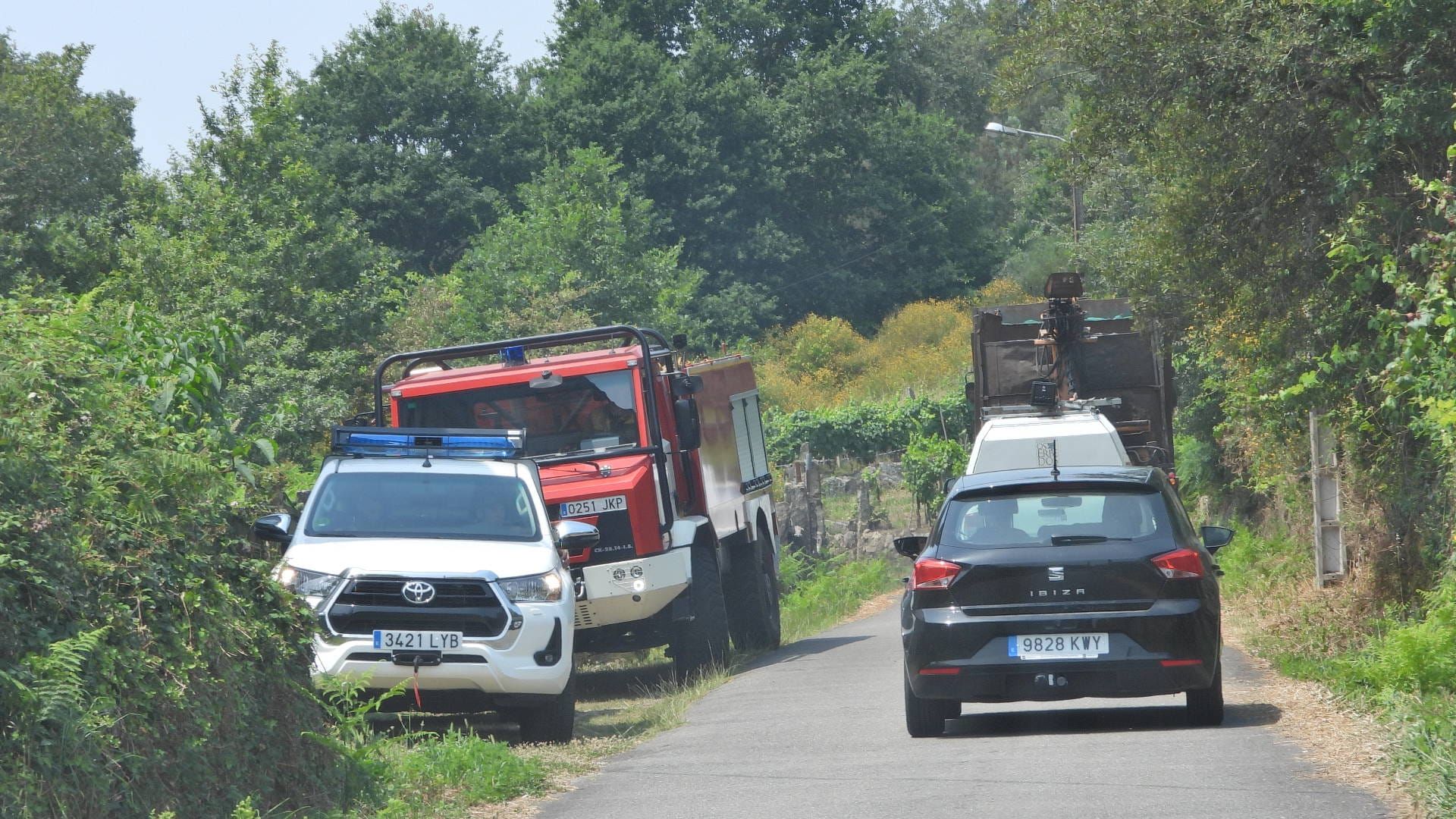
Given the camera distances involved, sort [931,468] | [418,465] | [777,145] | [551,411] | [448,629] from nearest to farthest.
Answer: [448,629] < [418,465] < [551,411] < [931,468] < [777,145]

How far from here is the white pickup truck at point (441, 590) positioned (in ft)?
34.8

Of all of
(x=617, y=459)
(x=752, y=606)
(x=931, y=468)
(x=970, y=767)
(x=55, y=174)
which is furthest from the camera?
(x=55, y=174)

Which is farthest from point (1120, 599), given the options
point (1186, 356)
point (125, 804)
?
point (1186, 356)

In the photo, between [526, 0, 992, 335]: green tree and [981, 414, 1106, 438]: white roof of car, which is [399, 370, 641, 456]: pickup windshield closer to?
[981, 414, 1106, 438]: white roof of car

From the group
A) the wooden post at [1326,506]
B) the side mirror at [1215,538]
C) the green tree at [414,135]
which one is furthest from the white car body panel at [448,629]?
the green tree at [414,135]

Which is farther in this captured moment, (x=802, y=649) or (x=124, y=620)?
(x=802, y=649)

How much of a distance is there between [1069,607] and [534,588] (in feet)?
11.1

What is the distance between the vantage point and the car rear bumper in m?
9.65

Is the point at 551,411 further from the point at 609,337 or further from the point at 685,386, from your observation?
the point at 685,386

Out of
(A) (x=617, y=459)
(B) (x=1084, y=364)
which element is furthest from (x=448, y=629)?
(B) (x=1084, y=364)

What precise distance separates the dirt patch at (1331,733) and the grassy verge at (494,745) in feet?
13.2

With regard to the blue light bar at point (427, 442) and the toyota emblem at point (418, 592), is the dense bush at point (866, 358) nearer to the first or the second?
the blue light bar at point (427, 442)

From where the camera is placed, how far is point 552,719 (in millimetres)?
11086

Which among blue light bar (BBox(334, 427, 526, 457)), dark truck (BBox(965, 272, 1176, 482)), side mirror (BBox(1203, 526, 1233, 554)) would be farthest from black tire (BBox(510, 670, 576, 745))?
dark truck (BBox(965, 272, 1176, 482))
